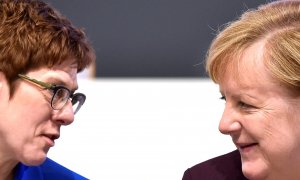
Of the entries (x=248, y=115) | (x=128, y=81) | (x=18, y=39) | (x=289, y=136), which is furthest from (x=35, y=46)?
(x=128, y=81)

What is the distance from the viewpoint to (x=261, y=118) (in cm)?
163

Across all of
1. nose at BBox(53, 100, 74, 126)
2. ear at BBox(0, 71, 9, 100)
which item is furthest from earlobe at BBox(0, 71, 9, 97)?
nose at BBox(53, 100, 74, 126)

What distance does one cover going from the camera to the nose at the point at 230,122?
1669mm

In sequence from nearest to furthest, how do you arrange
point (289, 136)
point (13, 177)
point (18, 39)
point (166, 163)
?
point (289, 136)
point (18, 39)
point (13, 177)
point (166, 163)

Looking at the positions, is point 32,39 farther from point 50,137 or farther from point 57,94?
point 50,137

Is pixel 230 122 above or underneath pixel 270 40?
underneath

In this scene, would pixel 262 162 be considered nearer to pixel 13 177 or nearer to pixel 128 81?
pixel 13 177

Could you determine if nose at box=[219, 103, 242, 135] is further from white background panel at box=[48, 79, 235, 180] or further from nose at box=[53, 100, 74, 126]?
white background panel at box=[48, 79, 235, 180]

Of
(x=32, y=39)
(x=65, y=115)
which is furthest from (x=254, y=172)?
(x=32, y=39)

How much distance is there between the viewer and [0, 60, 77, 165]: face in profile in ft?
5.75

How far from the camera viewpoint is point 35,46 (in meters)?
1.75

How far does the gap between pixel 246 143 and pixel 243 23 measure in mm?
308

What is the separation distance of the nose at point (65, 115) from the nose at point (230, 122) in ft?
1.41

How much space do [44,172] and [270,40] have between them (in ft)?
2.68
